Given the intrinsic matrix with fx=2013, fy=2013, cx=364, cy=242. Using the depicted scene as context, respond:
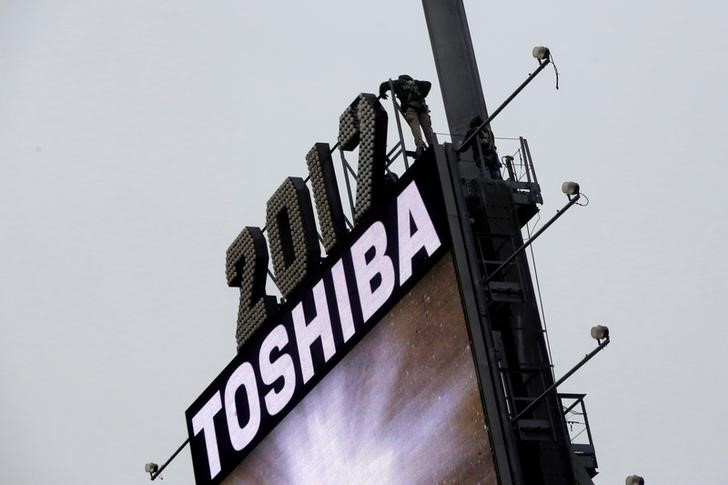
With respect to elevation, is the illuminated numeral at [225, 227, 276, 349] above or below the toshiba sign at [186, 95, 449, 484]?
above

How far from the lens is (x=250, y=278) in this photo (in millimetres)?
41969

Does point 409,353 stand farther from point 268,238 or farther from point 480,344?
point 268,238

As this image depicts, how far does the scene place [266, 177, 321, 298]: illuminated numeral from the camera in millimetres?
38906

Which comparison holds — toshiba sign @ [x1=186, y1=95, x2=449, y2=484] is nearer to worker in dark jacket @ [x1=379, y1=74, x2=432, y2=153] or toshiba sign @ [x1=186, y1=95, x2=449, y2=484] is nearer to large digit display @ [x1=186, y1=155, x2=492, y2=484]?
large digit display @ [x1=186, y1=155, x2=492, y2=484]

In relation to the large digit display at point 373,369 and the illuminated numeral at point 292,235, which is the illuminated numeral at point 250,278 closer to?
the large digit display at point 373,369

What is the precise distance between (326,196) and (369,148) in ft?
6.90

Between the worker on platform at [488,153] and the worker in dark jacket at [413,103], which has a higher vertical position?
the worker in dark jacket at [413,103]

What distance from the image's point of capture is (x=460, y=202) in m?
33.9

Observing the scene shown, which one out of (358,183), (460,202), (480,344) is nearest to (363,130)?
(358,183)

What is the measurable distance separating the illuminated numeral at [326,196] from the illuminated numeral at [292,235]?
688 mm

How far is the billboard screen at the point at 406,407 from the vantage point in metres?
32.2

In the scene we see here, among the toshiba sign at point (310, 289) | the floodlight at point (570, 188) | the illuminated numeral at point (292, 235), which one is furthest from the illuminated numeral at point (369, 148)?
the floodlight at point (570, 188)

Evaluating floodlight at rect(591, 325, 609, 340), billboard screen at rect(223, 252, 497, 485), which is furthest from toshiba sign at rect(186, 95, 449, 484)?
floodlight at rect(591, 325, 609, 340)

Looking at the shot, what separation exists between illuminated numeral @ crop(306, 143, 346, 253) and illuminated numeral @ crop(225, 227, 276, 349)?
3.01 meters
